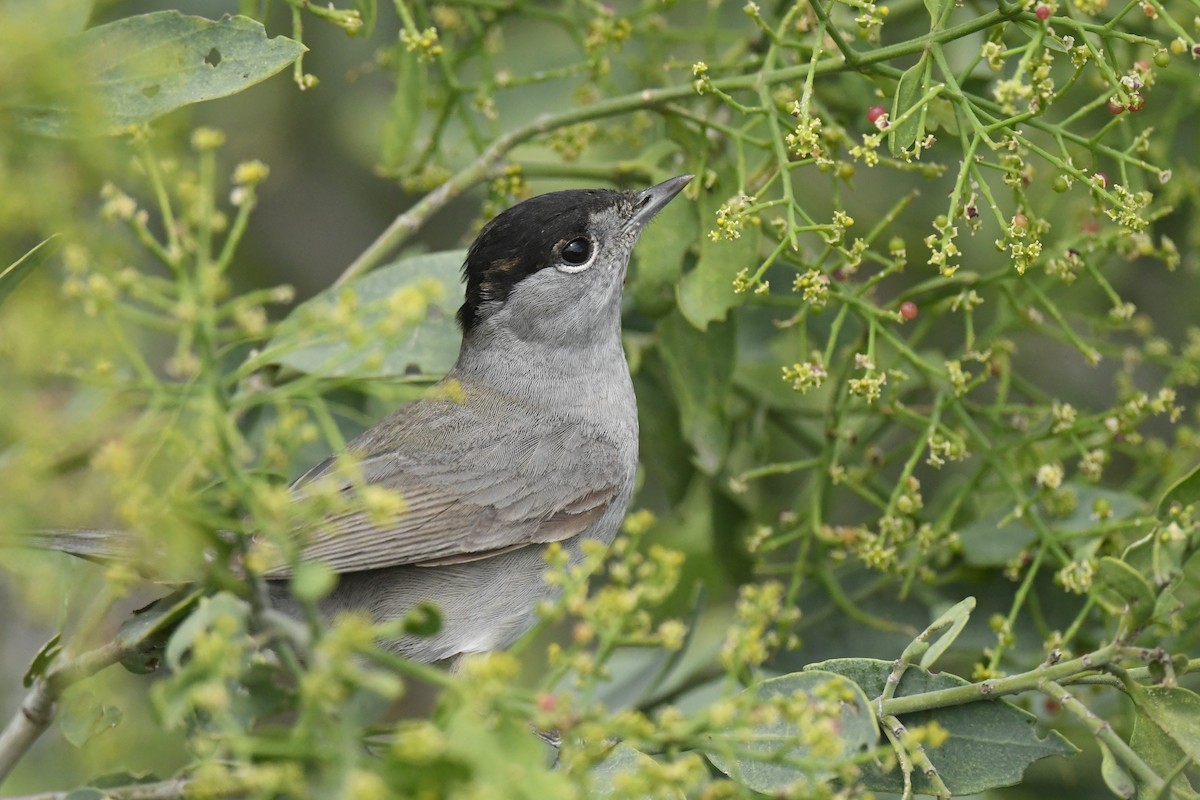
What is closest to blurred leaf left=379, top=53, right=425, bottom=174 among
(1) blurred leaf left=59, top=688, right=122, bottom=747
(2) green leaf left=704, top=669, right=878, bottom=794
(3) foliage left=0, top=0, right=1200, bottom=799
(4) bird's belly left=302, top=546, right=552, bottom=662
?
(3) foliage left=0, top=0, right=1200, bottom=799

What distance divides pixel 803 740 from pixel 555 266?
2538mm

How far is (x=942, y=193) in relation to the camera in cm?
468

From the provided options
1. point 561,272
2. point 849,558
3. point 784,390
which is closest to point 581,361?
point 561,272

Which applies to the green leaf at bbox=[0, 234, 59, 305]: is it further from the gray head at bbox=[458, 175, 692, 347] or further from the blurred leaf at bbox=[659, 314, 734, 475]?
the blurred leaf at bbox=[659, 314, 734, 475]

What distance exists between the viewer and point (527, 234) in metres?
3.97

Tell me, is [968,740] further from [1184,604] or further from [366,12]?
[366,12]

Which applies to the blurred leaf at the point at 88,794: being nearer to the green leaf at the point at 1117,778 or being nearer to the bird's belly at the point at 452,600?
the bird's belly at the point at 452,600

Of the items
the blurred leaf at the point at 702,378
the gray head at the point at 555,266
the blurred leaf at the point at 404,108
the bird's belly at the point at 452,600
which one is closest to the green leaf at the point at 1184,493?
the blurred leaf at the point at 702,378

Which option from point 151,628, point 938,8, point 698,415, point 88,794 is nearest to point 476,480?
point 698,415

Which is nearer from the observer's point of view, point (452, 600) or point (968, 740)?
point (968, 740)

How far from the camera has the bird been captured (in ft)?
12.0

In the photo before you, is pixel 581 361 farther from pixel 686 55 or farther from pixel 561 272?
pixel 686 55

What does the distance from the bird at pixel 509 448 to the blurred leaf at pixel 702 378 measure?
0.36 m

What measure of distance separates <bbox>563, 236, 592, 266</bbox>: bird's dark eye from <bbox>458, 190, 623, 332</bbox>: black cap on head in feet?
0.08
